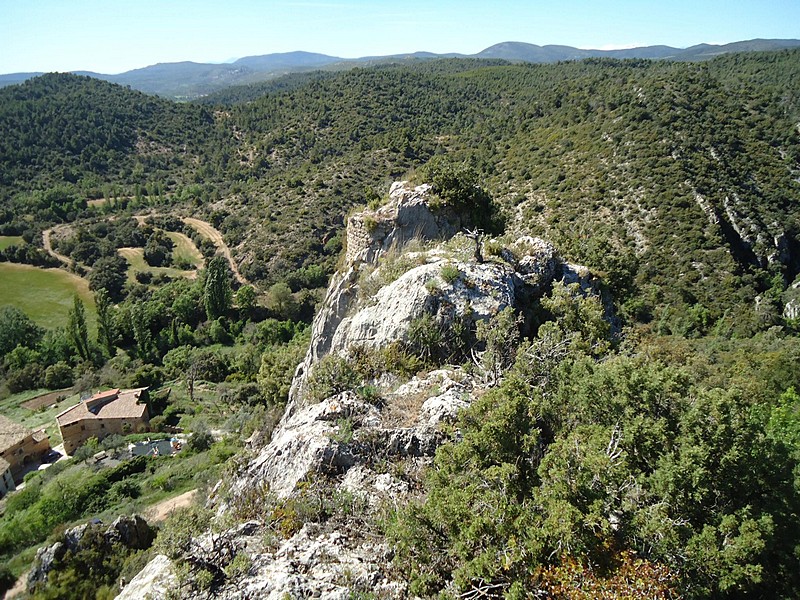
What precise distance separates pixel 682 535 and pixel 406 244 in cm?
1454

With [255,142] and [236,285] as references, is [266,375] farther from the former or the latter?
[255,142]

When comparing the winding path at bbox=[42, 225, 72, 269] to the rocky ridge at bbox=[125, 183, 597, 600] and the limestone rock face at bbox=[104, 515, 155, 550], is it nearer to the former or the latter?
the limestone rock face at bbox=[104, 515, 155, 550]

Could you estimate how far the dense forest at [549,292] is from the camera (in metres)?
6.26

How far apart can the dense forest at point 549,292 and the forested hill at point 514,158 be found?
43cm

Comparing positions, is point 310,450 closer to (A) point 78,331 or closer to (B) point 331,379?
(B) point 331,379

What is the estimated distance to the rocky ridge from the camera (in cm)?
688

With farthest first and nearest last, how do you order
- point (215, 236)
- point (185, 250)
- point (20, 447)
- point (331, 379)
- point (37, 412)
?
point (215, 236) → point (185, 250) → point (37, 412) → point (20, 447) → point (331, 379)

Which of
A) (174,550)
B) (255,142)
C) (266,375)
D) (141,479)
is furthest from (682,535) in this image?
(255,142)

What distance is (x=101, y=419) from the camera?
130ft

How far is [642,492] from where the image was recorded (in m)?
6.66

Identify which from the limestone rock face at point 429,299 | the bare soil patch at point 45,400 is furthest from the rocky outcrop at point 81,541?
the bare soil patch at point 45,400

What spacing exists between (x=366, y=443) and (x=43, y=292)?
285 ft

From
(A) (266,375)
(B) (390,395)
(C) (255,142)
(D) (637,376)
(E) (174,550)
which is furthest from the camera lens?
(C) (255,142)

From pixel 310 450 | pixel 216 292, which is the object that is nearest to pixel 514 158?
pixel 216 292
